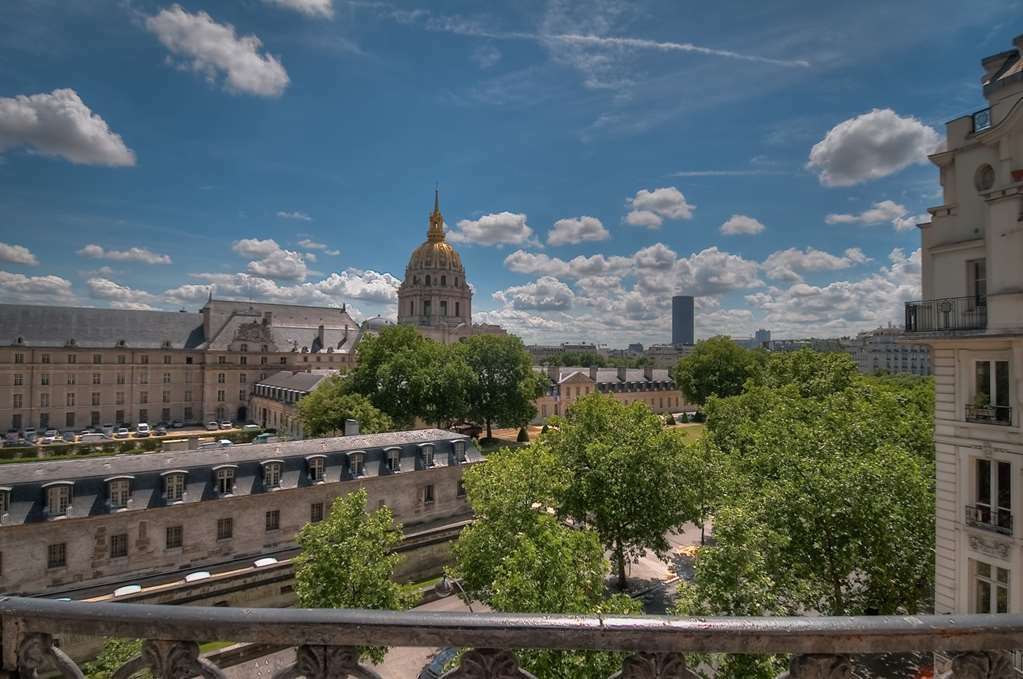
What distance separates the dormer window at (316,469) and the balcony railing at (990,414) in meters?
25.3

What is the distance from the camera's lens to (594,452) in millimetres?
22078

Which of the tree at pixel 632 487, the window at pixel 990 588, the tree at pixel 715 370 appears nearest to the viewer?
the window at pixel 990 588

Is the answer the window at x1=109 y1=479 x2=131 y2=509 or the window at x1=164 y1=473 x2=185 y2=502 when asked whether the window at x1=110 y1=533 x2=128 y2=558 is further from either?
the window at x1=164 y1=473 x2=185 y2=502

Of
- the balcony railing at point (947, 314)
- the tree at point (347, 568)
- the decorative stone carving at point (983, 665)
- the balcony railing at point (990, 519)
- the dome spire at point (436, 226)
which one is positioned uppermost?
the dome spire at point (436, 226)

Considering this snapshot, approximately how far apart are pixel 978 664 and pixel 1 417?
299 feet

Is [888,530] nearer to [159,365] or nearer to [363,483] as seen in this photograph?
[363,483]

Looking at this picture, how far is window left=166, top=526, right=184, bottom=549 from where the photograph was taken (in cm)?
2252

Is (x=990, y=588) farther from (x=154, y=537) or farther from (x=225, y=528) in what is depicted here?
(x=154, y=537)

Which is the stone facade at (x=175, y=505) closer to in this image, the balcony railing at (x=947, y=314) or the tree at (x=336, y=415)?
the tree at (x=336, y=415)

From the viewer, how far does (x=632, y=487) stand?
21.5 metres

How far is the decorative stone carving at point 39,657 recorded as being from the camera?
9.39 feet

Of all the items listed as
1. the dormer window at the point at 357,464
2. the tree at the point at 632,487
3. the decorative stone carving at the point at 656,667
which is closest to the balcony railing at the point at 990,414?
the tree at the point at 632,487

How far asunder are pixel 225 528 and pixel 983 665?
88.2 feet

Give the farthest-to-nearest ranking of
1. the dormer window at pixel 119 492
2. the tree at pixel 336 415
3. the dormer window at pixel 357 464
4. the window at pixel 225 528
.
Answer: the tree at pixel 336 415 → the dormer window at pixel 357 464 → the window at pixel 225 528 → the dormer window at pixel 119 492
